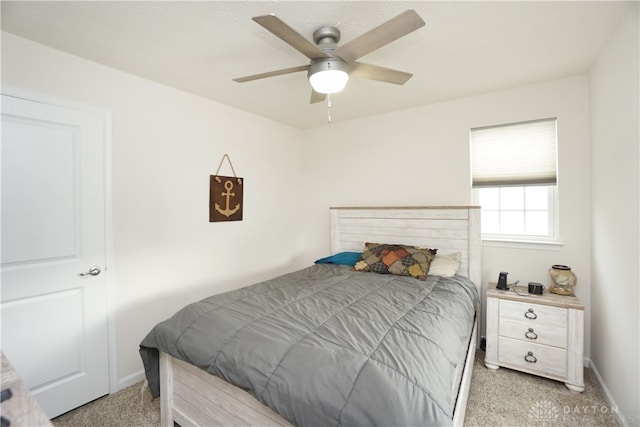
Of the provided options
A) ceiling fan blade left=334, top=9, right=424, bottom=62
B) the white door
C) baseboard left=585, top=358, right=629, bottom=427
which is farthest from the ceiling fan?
baseboard left=585, top=358, right=629, bottom=427

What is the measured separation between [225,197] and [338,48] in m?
1.93

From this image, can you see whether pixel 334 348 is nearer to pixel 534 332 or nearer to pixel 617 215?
pixel 534 332

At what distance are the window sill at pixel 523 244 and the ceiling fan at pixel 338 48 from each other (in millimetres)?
1822

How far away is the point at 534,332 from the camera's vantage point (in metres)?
2.23

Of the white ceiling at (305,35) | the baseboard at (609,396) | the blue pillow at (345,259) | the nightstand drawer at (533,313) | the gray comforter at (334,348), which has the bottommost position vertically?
the baseboard at (609,396)

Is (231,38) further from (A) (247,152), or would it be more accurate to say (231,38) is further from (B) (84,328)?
(B) (84,328)

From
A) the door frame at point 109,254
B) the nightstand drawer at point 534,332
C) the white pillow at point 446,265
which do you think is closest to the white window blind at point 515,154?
the white pillow at point 446,265

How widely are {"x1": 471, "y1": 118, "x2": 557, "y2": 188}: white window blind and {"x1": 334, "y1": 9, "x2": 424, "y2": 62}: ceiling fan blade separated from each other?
1.85 meters

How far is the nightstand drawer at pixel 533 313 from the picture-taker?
2159mm

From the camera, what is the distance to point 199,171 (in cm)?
276

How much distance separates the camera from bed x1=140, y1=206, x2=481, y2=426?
1.11 meters

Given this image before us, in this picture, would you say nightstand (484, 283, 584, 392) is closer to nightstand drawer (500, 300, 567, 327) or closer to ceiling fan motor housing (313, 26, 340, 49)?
nightstand drawer (500, 300, 567, 327)

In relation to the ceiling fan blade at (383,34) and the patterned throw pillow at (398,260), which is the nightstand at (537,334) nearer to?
the patterned throw pillow at (398,260)

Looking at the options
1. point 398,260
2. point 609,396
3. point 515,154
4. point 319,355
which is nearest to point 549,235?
point 515,154
